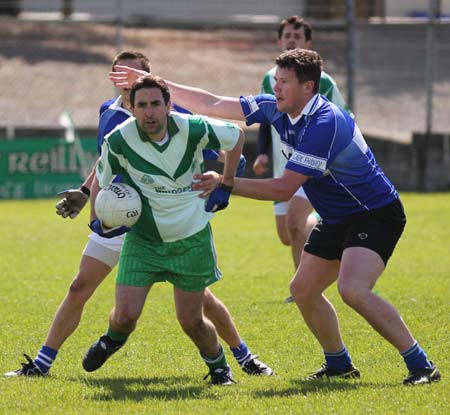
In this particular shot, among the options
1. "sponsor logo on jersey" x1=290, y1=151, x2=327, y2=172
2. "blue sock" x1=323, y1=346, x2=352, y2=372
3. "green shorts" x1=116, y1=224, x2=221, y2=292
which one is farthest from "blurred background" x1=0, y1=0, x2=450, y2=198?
"sponsor logo on jersey" x1=290, y1=151, x2=327, y2=172

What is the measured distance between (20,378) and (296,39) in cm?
448

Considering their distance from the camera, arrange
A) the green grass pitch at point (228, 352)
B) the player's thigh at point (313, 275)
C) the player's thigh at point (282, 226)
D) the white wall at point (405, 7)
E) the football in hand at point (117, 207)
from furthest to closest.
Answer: the white wall at point (405, 7) < the player's thigh at point (282, 226) < the player's thigh at point (313, 275) < the football in hand at point (117, 207) < the green grass pitch at point (228, 352)

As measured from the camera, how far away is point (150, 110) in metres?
5.66

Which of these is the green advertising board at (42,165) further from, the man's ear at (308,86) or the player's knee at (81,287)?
the man's ear at (308,86)

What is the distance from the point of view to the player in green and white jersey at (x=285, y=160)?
29.8 feet

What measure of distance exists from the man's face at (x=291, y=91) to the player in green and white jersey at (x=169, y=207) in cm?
34

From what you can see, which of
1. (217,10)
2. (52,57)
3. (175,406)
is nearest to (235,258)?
(175,406)

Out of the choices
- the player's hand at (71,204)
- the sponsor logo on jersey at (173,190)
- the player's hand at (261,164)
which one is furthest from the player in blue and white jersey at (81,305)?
the player's hand at (261,164)

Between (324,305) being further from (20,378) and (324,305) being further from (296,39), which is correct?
(296,39)

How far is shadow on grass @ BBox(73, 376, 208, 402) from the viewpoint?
573 cm

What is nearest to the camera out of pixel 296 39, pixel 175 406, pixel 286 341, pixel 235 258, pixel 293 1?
pixel 175 406

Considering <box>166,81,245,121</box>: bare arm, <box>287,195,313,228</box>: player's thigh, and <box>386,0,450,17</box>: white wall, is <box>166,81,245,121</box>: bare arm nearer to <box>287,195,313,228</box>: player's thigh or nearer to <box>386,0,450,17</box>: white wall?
<box>287,195,313,228</box>: player's thigh

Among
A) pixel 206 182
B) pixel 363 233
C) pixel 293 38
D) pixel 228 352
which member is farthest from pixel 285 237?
pixel 206 182

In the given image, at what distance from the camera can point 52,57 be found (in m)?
22.0
